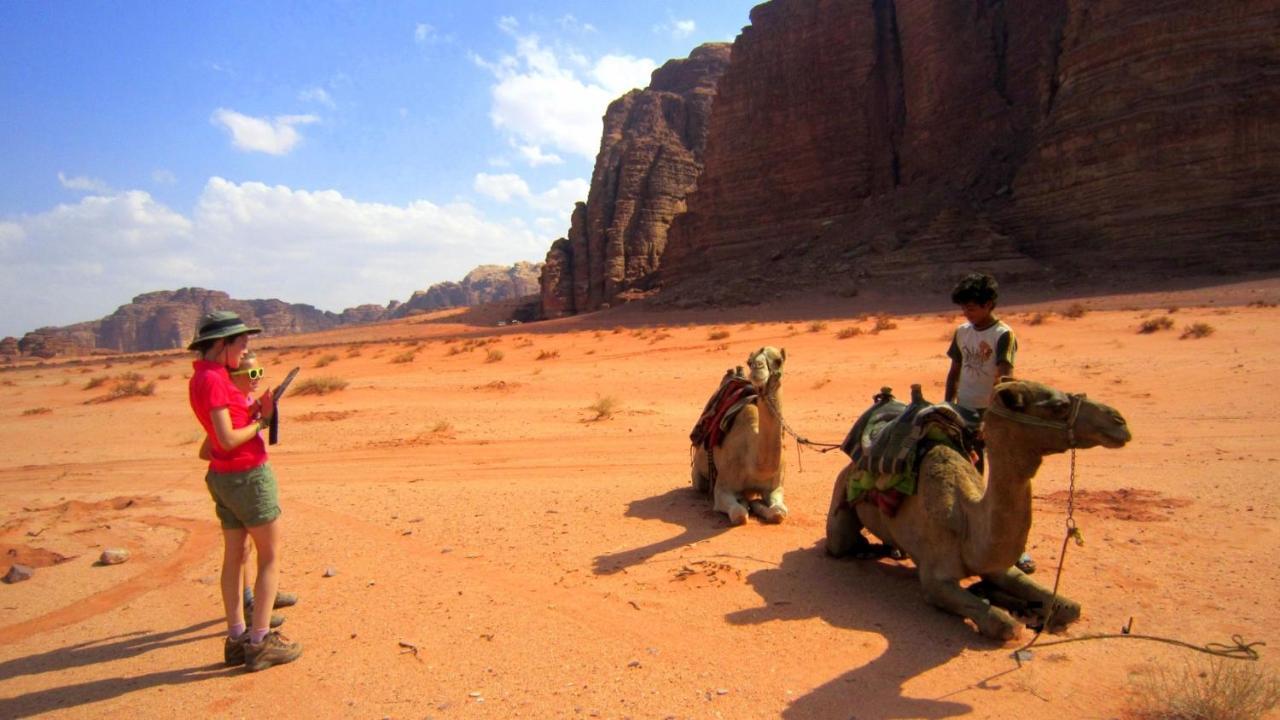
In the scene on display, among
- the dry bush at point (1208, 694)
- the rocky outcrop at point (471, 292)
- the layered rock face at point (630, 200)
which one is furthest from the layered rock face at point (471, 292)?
the dry bush at point (1208, 694)

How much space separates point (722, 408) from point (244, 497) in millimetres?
4337

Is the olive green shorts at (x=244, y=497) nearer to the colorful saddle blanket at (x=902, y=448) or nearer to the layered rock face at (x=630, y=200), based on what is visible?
the colorful saddle blanket at (x=902, y=448)

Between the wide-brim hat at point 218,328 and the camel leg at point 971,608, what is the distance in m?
4.30

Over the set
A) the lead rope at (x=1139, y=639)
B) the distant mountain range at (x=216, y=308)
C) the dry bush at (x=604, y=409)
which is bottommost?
the lead rope at (x=1139, y=639)

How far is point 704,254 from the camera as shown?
58.5 meters

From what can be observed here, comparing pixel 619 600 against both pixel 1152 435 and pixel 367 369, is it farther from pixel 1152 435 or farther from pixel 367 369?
pixel 367 369

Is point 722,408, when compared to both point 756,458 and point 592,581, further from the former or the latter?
point 592,581

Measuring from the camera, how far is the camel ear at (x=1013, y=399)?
3748 mm

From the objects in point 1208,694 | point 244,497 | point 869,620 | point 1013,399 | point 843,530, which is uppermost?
point 1013,399

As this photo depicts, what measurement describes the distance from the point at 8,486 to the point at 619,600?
9741mm

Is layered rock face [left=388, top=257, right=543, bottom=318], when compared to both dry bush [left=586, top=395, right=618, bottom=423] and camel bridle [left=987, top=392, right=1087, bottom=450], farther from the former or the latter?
camel bridle [left=987, top=392, right=1087, bottom=450]

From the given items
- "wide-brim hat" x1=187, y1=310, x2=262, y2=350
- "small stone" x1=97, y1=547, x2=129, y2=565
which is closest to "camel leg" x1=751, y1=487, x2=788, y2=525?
"wide-brim hat" x1=187, y1=310, x2=262, y2=350

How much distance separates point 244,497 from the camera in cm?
407

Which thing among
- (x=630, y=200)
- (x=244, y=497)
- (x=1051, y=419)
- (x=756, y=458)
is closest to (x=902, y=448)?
(x=1051, y=419)
